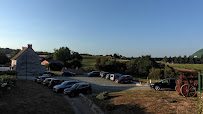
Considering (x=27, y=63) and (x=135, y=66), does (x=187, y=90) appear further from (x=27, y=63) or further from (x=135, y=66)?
(x=27, y=63)

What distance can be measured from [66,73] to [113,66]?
19.9 metres

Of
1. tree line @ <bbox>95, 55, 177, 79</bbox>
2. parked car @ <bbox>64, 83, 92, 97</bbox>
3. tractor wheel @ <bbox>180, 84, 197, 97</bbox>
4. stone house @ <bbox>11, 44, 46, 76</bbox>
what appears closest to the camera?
tractor wheel @ <bbox>180, 84, 197, 97</bbox>

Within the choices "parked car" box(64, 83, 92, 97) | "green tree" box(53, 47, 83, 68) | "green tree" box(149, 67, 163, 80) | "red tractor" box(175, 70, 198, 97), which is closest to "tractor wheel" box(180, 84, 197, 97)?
"red tractor" box(175, 70, 198, 97)

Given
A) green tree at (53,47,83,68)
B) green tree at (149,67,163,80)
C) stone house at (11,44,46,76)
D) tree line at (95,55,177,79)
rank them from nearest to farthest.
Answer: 1. stone house at (11,44,46,76)
2. green tree at (149,67,163,80)
3. tree line at (95,55,177,79)
4. green tree at (53,47,83,68)

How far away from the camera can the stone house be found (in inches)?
1570

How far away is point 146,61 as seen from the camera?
49.9 m

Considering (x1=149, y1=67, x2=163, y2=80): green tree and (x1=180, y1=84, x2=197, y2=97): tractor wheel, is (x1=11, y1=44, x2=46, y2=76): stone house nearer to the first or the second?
(x1=149, y1=67, x2=163, y2=80): green tree

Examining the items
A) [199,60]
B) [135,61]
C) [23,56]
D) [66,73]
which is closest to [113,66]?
[135,61]

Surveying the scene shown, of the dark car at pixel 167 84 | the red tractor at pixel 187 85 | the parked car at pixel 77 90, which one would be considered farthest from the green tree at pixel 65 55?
the red tractor at pixel 187 85

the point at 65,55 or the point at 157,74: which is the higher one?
the point at 65,55

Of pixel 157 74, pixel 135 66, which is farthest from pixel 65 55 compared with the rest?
pixel 157 74

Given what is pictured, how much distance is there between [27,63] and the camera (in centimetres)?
4122

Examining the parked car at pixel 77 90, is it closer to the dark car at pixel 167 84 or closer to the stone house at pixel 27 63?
the dark car at pixel 167 84

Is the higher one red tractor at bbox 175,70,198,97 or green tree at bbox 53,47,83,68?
green tree at bbox 53,47,83,68
